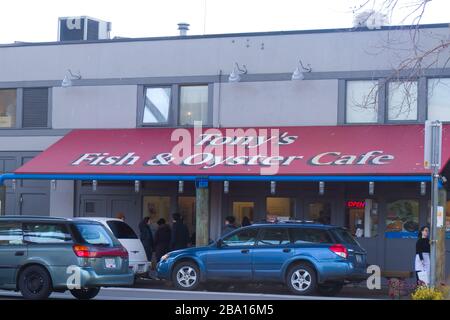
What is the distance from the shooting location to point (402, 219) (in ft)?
80.1

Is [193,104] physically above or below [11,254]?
above

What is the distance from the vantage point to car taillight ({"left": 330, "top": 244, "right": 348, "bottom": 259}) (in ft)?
66.3

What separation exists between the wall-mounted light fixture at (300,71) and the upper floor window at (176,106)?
2802 mm

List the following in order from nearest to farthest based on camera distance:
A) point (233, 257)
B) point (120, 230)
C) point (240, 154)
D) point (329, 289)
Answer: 1. point (233, 257)
2. point (329, 289)
3. point (120, 230)
4. point (240, 154)

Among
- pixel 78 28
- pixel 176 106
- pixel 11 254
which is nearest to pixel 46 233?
pixel 11 254

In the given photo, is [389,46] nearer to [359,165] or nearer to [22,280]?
[359,165]

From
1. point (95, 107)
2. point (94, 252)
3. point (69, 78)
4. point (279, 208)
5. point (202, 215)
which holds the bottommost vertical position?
point (94, 252)

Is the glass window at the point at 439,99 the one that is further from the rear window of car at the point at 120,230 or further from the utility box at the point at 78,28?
the utility box at the point at 78,28

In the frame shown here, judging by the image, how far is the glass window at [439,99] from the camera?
24078 mm

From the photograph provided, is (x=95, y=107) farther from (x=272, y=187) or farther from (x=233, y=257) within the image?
(x=233, y=257)

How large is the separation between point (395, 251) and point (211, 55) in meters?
7.77

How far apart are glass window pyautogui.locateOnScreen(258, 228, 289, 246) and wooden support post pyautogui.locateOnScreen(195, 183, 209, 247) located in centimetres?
361

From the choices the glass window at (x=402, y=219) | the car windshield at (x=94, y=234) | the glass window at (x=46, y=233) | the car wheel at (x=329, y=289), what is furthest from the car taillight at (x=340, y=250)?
the glass window at (x=46, y=233)

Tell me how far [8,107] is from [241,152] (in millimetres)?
8740
